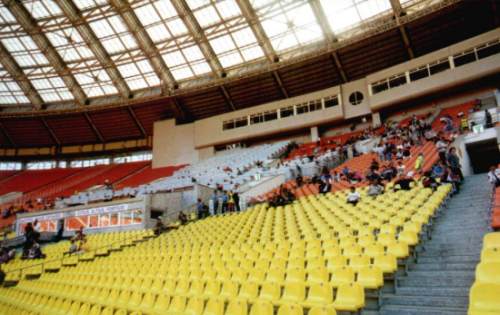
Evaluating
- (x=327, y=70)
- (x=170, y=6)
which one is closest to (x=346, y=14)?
(x=327, y=70)

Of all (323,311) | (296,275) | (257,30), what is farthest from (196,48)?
(323,311)

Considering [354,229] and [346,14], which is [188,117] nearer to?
[346,14]

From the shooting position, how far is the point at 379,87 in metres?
28.4

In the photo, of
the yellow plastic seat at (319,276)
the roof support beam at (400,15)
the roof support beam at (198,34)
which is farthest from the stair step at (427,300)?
the roof support beam at (198,34)

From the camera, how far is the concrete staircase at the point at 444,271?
5.46 metres

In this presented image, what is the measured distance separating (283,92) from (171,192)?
15.5 m

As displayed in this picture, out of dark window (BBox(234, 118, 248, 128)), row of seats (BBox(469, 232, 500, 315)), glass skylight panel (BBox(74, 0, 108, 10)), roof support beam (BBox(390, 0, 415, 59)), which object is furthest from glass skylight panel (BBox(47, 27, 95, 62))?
row of seats (BBox(469, 232, 500, 315))

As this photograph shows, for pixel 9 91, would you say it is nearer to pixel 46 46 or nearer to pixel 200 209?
pixel 46 46

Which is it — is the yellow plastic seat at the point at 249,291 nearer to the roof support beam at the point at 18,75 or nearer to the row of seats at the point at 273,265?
the row of seats at the point at 273,265

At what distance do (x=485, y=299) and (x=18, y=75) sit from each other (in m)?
37.0

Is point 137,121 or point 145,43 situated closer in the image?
point 145,43

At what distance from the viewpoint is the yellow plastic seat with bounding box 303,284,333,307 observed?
554 centimetres

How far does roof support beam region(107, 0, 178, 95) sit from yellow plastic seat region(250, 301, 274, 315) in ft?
84.4

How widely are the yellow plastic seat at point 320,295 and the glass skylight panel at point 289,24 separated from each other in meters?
22.5
